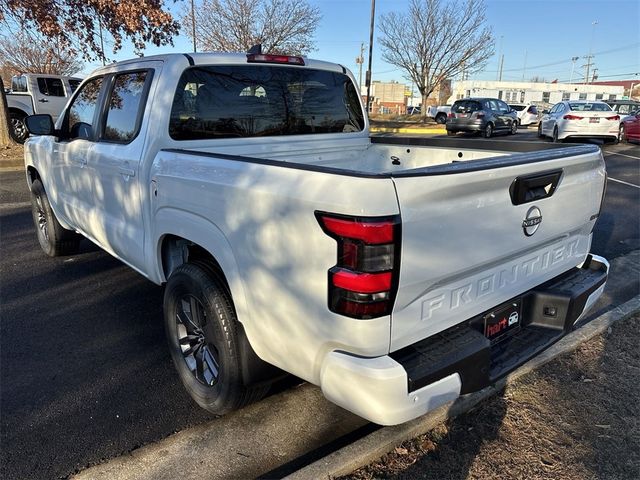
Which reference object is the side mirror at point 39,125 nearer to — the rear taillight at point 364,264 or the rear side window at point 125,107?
the rear side window at point 125,107

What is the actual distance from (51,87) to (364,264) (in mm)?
16961

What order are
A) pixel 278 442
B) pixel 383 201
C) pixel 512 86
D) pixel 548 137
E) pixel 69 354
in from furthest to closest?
pixel 512 86
pixel 548 137
pixel 69 354
pixel 278 442
pixel 383 201

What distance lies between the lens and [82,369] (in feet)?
10.6

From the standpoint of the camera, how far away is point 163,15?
40.1 feet

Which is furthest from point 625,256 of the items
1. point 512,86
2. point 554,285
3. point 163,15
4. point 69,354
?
point 512,86

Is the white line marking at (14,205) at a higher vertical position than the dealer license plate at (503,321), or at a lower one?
lower

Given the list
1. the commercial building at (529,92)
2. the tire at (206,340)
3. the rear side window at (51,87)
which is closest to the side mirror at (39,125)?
the tire at (206,340)

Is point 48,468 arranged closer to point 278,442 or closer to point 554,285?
point 278,442

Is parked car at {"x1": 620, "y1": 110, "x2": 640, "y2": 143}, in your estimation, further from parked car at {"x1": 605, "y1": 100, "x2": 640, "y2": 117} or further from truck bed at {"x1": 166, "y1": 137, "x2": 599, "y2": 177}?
truck bed at {"x1": 166, "y1": 137, "x2": 599, "y2": 177}

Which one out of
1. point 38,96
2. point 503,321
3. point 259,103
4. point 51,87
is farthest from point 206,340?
point 51,87

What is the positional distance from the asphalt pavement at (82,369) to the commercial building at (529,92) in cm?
7222

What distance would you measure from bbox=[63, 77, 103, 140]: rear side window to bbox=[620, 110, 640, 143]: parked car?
59.5ft

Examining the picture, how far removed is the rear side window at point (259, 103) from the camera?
124 inches

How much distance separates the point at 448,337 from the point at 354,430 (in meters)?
0.90
